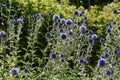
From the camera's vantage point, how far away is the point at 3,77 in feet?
13.5

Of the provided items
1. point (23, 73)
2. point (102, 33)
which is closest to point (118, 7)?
point (102, 33)

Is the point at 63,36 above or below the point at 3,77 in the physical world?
above

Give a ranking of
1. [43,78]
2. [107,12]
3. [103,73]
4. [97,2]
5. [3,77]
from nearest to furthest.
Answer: [103,73]
[3,77]
[43,78]
[107,12]
[97,2]

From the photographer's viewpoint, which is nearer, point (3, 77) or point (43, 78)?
point (3, 77)

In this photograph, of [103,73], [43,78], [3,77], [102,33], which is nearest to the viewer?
[103,73]

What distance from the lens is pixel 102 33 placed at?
6.39 m

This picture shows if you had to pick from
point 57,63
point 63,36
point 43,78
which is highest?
point 63,36

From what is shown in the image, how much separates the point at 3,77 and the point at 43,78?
0.59 m

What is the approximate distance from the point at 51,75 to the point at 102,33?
240 centimetres

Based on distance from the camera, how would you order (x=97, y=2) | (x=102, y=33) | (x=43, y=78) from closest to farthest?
(x=43, y=78)
(x=102, y=33)
(x=97, y=2)

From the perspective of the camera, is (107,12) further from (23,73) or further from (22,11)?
(23,73)

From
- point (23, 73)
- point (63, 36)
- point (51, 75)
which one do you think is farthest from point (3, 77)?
point (63, 36)

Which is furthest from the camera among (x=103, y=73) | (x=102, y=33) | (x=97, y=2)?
(x=97, y=2)

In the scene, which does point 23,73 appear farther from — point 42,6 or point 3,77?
point 42,6
